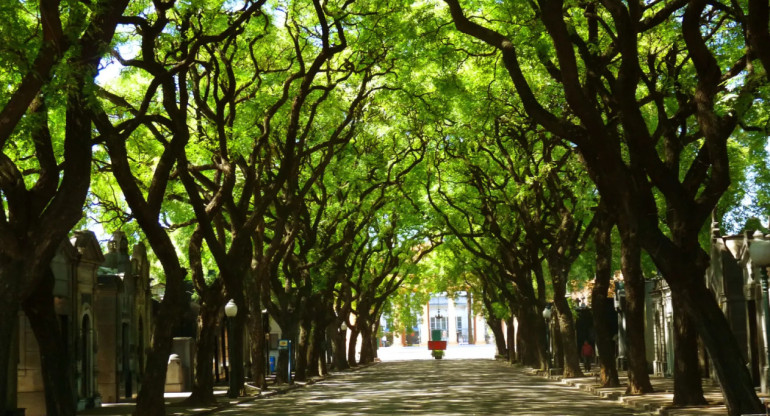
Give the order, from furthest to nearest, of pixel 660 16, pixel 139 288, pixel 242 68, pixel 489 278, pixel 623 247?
1. pixel 489 278
2. pixel 139 288
3. pixel 242 68
4. pixel 623 247
5. pixel 660 16

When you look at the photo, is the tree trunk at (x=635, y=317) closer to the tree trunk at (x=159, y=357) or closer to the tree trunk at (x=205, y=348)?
the tree trunk at (x=159, y=357)

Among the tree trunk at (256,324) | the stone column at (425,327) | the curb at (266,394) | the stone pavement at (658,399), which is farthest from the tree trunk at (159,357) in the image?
the stone column at (425,327)

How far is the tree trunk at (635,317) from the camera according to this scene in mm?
23250

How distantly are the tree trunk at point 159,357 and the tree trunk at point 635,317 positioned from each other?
9916 mm

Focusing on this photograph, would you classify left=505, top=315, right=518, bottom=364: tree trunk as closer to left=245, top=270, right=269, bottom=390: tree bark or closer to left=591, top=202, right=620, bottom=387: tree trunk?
left=245, top=270, right=269, bottom=390: tree bark

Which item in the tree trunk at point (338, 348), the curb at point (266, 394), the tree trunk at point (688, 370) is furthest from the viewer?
the tree trunk at point (338, 348)

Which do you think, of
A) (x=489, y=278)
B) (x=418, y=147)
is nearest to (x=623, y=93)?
(x=418, y=147)

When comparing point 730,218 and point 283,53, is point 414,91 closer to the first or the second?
point 283,53

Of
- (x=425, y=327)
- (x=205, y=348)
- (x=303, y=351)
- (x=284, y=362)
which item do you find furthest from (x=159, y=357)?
(x=425, y=327)

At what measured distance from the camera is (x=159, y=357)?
19578 mm

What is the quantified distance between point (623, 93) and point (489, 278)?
37.4 m

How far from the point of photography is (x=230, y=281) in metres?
25.4

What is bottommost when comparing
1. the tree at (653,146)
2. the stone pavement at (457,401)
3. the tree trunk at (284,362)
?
the stone pavement at (457,401)

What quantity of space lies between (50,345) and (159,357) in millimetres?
3038
